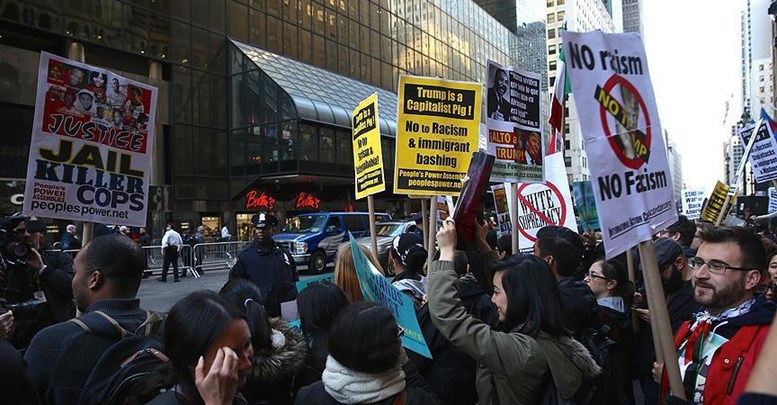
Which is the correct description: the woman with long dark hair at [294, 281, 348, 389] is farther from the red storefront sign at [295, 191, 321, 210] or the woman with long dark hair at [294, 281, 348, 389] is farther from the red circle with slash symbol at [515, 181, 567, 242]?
the red storefront sign at [295, 191, 321, 210]

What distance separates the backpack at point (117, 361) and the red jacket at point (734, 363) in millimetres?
2177

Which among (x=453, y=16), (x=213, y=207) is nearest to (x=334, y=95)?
(x=213, y=207)

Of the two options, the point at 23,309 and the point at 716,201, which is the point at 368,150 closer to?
the point at 23,309

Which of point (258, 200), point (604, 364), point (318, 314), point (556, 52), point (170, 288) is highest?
point (556, 52)

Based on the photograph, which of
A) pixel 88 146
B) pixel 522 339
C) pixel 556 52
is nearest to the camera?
pixel 522 339

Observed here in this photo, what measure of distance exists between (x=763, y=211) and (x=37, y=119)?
18303 mm

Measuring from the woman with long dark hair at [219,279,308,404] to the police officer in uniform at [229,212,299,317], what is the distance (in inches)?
127

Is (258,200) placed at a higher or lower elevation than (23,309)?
higher

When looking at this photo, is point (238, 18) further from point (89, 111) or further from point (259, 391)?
point (259, 391)

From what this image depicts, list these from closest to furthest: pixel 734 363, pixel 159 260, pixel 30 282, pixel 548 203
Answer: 1. pixel 734 363
2. pixel 30 282
3. pixel 548 203
4. pixel 159 260

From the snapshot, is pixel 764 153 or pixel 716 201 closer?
pixel 716 201

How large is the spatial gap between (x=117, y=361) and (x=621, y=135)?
2.52 metres

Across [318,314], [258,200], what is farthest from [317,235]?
[318,314]

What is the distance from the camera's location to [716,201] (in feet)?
30.9
